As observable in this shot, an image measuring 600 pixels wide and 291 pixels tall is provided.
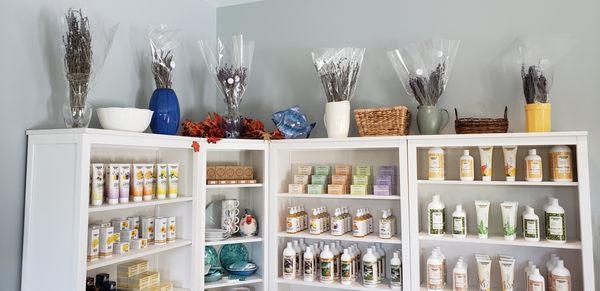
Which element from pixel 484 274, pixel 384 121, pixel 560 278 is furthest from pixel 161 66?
pixel 560 278

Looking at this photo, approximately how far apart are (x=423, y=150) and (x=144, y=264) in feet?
Result: 5.43

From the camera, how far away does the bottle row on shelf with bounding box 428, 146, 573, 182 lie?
6.31ft

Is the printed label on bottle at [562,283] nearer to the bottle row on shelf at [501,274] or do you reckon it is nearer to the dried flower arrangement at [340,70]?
the bottle row on shelf at [501,274]

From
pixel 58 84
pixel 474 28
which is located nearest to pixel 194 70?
pixel 58 84

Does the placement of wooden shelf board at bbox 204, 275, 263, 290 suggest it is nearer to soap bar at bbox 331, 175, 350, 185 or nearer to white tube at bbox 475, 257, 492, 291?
soap bar at bbox 331, 175, 350, 185

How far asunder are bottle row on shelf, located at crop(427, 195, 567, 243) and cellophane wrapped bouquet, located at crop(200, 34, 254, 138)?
119cm

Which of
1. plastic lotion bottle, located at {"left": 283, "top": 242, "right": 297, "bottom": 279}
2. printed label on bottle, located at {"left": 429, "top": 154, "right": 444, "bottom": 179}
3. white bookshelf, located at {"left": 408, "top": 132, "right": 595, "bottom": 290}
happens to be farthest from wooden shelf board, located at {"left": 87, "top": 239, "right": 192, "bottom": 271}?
printed label on bottle, located at {"left": 429, "top": 154, "right": 444, "bottom": 179}

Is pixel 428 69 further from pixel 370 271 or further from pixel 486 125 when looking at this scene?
pixel 370 271

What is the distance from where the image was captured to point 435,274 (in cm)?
209

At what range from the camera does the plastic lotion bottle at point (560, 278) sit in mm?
1876

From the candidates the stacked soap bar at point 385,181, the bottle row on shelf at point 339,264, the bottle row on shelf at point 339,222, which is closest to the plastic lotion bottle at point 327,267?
the bottle row on shelf at point 339,264

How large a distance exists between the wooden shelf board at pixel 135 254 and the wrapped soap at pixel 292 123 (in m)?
0.83

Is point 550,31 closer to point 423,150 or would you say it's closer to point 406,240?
point 423,150

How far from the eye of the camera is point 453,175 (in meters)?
→ 2.30
